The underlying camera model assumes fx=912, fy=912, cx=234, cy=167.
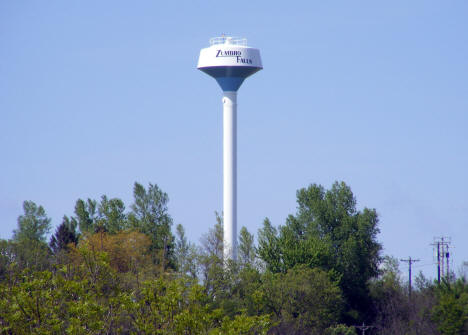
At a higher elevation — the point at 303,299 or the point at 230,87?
the point at 230,87

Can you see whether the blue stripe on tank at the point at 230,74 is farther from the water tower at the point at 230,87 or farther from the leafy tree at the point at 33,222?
the leafy tree at the point at 33,222

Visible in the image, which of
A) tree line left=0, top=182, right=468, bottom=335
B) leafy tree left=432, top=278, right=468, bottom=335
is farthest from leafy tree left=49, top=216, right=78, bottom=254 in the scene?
leafy tree left=432, top=278, right=468, bottom=335

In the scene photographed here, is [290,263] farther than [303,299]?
Yes

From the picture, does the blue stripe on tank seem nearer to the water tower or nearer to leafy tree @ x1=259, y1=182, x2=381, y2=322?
the water tower

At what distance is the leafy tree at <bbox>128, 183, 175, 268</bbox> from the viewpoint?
245ft

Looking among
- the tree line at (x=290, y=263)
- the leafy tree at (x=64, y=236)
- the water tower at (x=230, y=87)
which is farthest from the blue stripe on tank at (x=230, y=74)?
the leafy tree at (x=64, y=236)

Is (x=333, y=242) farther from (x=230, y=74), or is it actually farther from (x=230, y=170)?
(x=230, y=74)

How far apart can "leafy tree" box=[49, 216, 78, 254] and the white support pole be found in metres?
15.8

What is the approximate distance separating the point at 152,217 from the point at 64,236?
25.8 feet

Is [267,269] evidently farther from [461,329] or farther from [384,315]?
[461,329]

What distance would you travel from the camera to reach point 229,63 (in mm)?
66000

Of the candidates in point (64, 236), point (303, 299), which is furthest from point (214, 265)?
point (64, 236)

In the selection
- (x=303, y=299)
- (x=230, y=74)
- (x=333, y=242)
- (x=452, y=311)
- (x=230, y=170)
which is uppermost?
(x=230, y=74)

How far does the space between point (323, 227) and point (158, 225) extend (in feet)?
45.4
